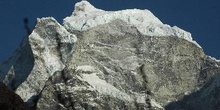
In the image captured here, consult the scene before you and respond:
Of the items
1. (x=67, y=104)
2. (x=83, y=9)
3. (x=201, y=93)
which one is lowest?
(x=67, y=104)

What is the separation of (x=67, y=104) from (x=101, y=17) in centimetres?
2426

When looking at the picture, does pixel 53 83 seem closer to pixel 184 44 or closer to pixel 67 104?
pixel 67 104

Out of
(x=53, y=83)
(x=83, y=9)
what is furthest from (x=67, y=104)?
(x=83, y=9)

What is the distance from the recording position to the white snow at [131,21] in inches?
4887

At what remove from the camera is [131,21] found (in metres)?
127

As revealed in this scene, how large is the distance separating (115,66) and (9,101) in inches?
2755

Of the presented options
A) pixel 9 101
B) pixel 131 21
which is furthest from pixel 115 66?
pixel 9 101

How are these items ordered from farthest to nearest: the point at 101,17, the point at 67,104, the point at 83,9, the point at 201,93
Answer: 1. the point at 83,9
2. the point at 101,17
3. the point at 201,93
4. the point at 67,104

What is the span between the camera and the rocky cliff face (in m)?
109

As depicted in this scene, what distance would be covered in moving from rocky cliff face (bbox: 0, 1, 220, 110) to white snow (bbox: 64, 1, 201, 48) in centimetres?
16

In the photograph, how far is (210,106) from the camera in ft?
359

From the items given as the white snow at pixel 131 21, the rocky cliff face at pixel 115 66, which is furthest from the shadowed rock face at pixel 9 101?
the white snow at pixel 131 21

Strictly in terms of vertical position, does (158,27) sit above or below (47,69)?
above

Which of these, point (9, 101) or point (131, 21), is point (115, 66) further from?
point (9, 101)
